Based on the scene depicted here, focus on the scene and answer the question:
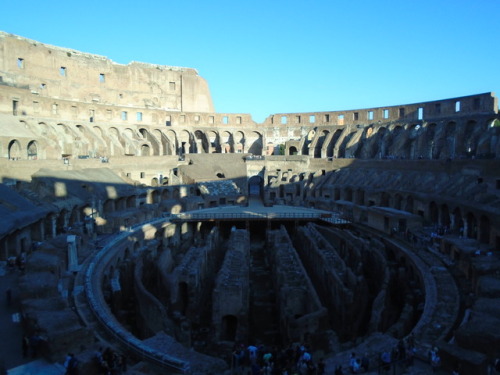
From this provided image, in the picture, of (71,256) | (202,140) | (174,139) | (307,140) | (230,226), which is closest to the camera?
(71,256)

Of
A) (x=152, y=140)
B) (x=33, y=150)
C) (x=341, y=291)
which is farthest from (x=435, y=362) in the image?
(x=152, y=140)

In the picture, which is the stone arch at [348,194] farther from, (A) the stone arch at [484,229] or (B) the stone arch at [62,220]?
(B) the stone arch at [62,220]

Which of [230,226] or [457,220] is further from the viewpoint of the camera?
[230,226]

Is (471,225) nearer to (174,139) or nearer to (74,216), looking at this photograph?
(74,216)

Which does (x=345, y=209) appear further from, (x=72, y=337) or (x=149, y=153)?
(x=72, y=337)

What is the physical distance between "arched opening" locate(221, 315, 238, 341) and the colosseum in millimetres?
72

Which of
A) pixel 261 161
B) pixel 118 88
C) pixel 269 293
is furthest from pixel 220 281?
pixel 118 88

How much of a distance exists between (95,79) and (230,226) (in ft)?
83.2

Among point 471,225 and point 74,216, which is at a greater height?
point 74,216

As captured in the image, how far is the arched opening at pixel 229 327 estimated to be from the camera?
1421 cm

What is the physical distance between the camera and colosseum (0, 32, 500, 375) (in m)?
10.8

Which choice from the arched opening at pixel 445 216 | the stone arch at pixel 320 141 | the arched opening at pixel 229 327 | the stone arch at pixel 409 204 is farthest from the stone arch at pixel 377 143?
the arched opening at pixel 229 327

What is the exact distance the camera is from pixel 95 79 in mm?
44688

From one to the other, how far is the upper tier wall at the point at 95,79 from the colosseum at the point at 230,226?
182mm
